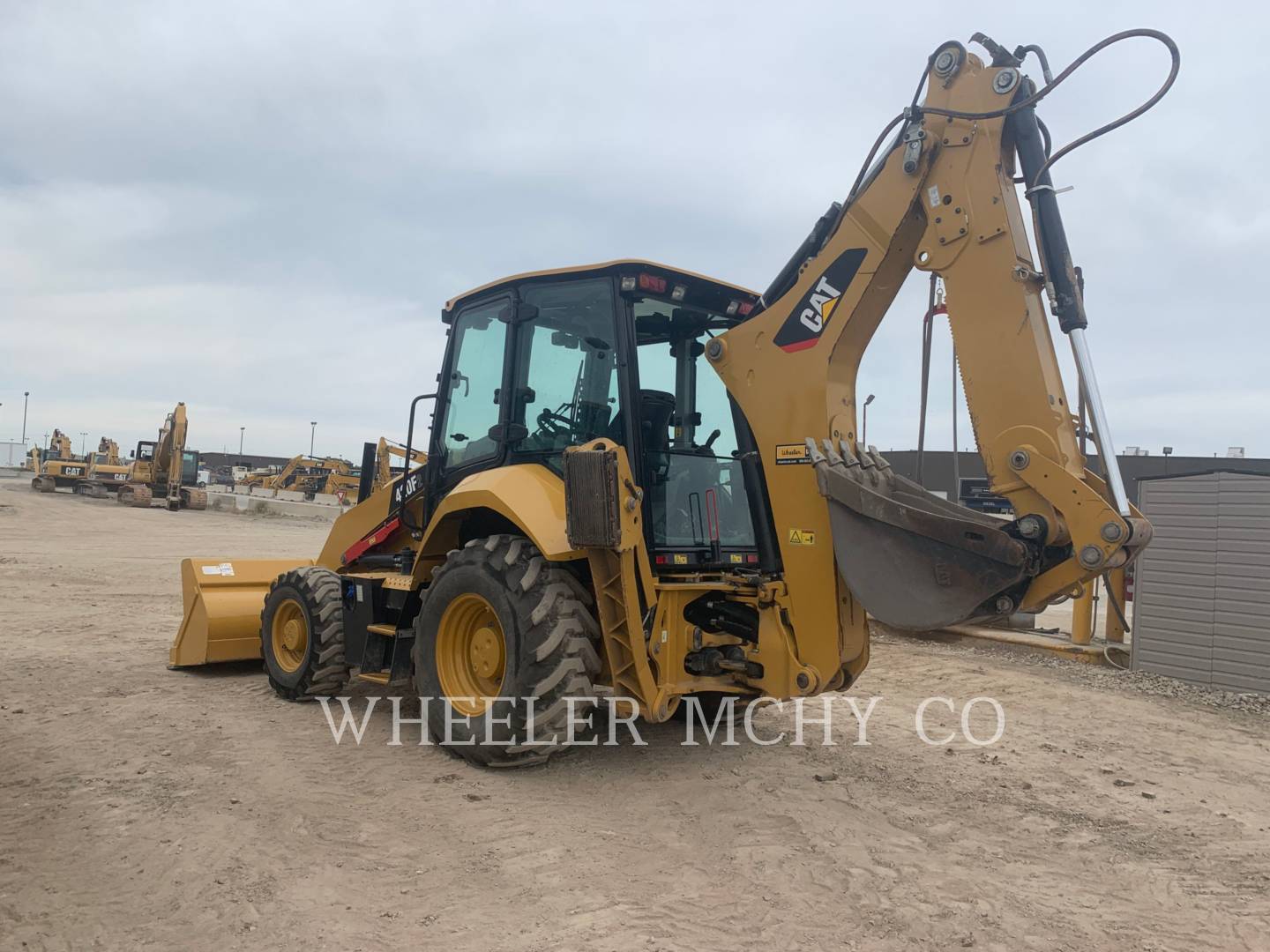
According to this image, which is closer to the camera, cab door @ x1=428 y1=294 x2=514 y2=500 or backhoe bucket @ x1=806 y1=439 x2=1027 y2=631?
backhoe bucket @ x1=806 y1=439 x2=1027 y2=631

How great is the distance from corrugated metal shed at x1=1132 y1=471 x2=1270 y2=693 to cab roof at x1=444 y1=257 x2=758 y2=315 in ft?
18.5

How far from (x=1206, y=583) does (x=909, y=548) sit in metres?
5.97

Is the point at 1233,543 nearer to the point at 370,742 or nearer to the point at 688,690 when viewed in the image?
the point at 688,690

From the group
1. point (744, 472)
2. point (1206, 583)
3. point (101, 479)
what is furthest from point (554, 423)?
point (101, 479)

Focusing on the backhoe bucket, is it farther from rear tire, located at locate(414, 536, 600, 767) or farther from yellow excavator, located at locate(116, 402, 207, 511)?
yellow excavator, located at locate(116, 402, 207, 511)

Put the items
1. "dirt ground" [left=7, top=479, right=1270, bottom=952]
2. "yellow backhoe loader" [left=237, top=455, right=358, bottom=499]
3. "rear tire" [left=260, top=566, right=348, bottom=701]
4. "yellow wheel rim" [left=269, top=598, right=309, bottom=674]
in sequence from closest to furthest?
"dirt ground" [left=7, top=479, right=1270, bottom=952] < "rear tire" [left=260, top=566, right=348, bottom=701] < "yellow wheel rim" [left=269, top=598, right=309, bottom=674] < "yellow backhoe loader" [left=237, top=455, right=358, bottom=499]

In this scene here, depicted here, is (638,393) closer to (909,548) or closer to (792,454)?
(792,454)

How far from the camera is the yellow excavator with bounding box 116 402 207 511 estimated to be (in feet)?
109

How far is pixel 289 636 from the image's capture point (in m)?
6.68

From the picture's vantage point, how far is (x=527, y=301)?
543 centimetres

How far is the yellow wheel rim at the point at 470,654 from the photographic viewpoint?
5.00 metres

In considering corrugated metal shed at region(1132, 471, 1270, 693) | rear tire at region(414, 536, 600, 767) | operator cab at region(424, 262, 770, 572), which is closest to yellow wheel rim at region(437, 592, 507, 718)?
rear tire at region(414, 536, 600, 767)

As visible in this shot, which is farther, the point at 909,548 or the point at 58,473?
the point at 58,473

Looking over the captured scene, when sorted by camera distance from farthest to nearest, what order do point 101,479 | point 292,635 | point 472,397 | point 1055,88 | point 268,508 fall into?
1. point 101,479
2. point 268,508
3. point 292,635
4. point 472,397
5. point 1055,88
